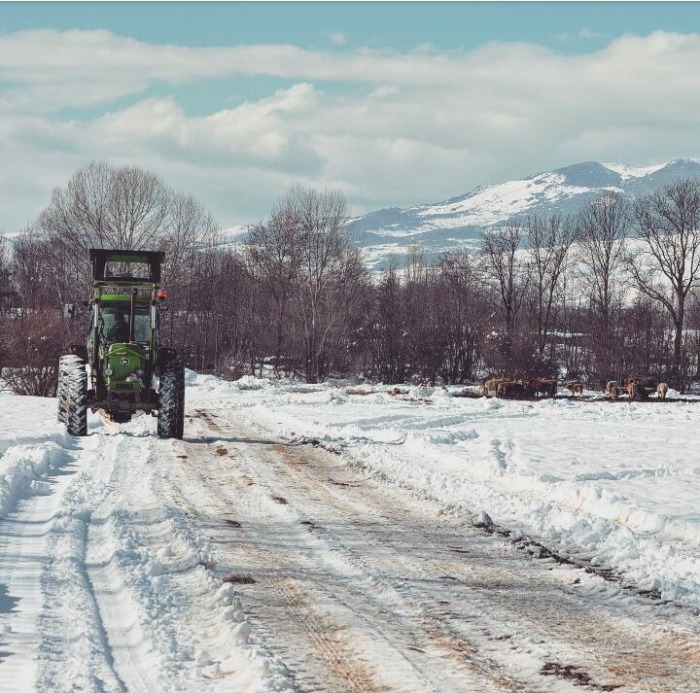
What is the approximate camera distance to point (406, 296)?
65625 millimetres

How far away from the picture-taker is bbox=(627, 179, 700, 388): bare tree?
54.2 metres

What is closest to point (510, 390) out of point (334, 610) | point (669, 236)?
point (669, 236)

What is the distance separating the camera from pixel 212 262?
69062 millimetres

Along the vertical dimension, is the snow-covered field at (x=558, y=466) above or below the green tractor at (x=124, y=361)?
below

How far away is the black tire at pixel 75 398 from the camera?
15961 mm

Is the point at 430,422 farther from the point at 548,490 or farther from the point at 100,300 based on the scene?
the point at 548,490

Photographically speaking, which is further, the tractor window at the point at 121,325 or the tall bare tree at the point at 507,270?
the tall bare tree at the point at 507,270

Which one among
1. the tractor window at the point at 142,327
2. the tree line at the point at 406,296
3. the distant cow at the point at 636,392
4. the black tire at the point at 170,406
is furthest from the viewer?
the tree line at the point at 406,296

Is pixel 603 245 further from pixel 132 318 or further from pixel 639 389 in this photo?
pixel 132 318

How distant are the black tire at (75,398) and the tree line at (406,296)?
27387mm

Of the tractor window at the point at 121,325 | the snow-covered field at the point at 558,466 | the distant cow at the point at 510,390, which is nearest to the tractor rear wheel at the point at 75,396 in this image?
the tractor window at the point at 121,325

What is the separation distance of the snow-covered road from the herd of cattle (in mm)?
24374

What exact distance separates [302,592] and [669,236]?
179 feet

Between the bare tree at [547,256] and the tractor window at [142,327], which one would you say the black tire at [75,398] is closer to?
the tractor window at [142,327]
